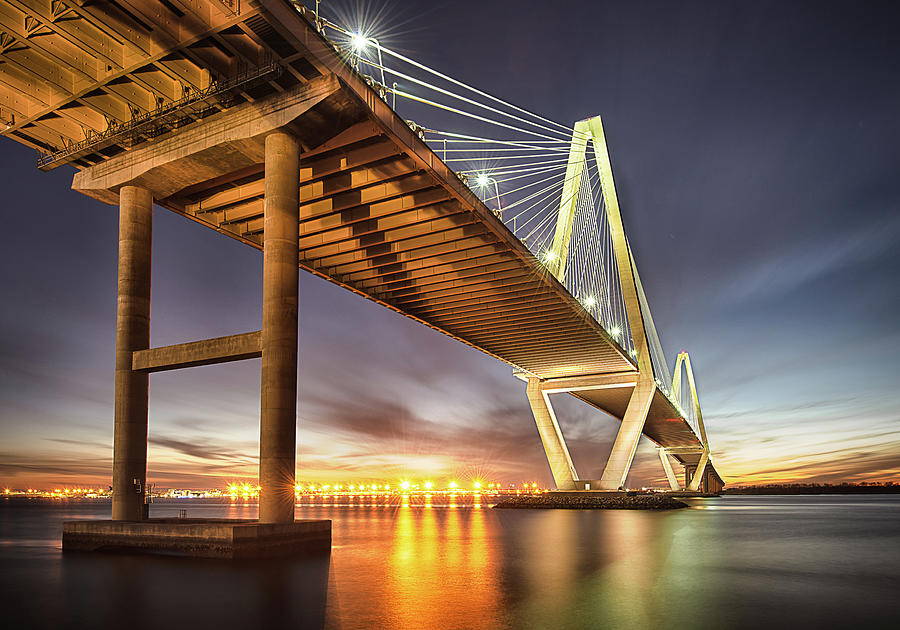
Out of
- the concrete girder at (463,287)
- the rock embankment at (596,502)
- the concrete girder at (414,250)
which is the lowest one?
the rock embankment at (596,502)

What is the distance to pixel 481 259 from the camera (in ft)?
99.3

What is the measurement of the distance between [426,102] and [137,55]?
8.40m

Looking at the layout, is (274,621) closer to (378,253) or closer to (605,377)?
(378,253)

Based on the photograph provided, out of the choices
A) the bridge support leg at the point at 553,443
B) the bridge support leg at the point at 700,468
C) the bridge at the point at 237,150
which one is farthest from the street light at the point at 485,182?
the bridge support leg at the point at 700,468

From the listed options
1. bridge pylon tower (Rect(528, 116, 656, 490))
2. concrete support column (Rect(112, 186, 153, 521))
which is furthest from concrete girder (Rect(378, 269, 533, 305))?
concrete support column (Rect(112, 186, 153, 521))

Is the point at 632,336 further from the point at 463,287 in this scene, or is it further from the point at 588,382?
the point at 463,287

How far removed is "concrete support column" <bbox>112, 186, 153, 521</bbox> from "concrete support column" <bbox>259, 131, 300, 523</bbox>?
14.2 ft

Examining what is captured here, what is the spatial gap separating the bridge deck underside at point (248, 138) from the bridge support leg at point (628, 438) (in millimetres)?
22829

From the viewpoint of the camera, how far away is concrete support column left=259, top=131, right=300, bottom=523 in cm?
1656

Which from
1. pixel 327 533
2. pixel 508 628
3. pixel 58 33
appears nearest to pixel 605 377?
pixel 327 533

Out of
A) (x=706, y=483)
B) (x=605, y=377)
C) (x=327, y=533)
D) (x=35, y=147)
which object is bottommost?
(x=706, y=483)

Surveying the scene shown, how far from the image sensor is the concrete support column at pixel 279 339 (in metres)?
16.6

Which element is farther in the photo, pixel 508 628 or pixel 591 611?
pixel 591 611

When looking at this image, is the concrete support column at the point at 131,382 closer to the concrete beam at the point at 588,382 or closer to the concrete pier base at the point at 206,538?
the concrete pier base at the point at 206,538
